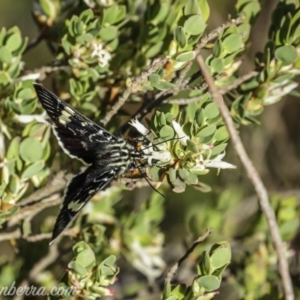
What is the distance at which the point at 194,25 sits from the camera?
1.19 metres

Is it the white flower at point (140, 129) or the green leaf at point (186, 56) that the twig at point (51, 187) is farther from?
the green leaf at point (186, 56)

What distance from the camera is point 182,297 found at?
1.20 meters

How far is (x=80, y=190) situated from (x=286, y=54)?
A: 0.51 metres

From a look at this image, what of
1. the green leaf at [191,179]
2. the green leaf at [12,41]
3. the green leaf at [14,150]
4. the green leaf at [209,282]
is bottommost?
the green leaf at [209,282]

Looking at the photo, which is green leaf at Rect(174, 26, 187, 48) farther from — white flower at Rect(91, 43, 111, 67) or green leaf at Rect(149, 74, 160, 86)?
white flower at Rect(91, 43, 111, 67)

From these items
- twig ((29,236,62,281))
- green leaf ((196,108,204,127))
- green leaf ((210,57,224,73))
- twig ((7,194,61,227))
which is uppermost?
green leaf ((210,57,224,73))

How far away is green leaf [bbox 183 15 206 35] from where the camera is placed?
1181 millimetres

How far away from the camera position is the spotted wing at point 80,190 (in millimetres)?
1255

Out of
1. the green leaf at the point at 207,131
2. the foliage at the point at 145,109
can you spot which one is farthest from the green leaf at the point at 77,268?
the green leaf at the point at 207,131

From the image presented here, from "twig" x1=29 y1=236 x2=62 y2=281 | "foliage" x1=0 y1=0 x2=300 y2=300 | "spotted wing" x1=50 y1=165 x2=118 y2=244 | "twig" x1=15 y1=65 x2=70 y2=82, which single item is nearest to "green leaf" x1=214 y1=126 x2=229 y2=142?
"foliage" x1=0 y1=0 x2=300 y2=300

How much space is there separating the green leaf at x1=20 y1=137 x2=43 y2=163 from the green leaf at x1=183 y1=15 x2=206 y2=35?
39 cm

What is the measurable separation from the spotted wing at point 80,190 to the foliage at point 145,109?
6 cm

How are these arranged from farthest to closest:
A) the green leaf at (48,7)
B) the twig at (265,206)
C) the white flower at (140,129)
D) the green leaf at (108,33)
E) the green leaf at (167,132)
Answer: the green leaf at (48,7), the green leaf at (108,33), the white flower at (140,129), the green leaf at (167,132), the twig at (265,206)

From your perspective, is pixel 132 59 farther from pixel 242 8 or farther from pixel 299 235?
pixel 299 235
